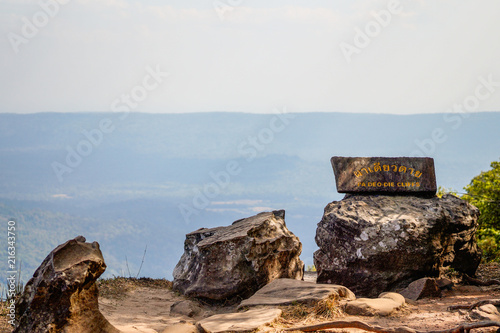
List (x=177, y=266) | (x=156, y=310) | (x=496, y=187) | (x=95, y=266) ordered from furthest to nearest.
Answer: (x=496, y=187) → (x=177, y=266) → (x=156, y=310) → (x=95, y=266)

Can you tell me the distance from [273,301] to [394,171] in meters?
3.42

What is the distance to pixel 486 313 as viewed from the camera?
6293 mm

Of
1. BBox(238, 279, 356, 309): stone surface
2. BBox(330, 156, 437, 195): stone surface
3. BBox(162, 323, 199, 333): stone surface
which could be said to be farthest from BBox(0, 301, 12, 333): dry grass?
BBox(330, 156, 437, 195): stone surface

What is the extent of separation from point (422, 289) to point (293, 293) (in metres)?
1.96

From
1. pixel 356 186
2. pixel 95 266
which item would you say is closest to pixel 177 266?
pixel 356 186

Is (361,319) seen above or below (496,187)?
below

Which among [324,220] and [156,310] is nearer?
[156,310]

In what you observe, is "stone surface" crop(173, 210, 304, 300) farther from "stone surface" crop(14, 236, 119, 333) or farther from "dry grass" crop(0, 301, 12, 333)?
"stone surface" crop(14, 236, 119, 333)

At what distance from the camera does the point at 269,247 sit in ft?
28.7

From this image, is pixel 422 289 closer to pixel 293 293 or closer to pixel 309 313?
pixel 293 293

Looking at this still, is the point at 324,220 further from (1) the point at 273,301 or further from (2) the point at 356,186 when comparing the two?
(1) the point at 273,301

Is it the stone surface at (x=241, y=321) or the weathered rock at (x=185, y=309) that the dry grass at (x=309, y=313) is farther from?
the weathered rock at (x=185, y=309)

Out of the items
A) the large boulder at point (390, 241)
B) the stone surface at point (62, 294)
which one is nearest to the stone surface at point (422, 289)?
the large boulder at point (390, 241)

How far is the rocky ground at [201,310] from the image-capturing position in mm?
6344
